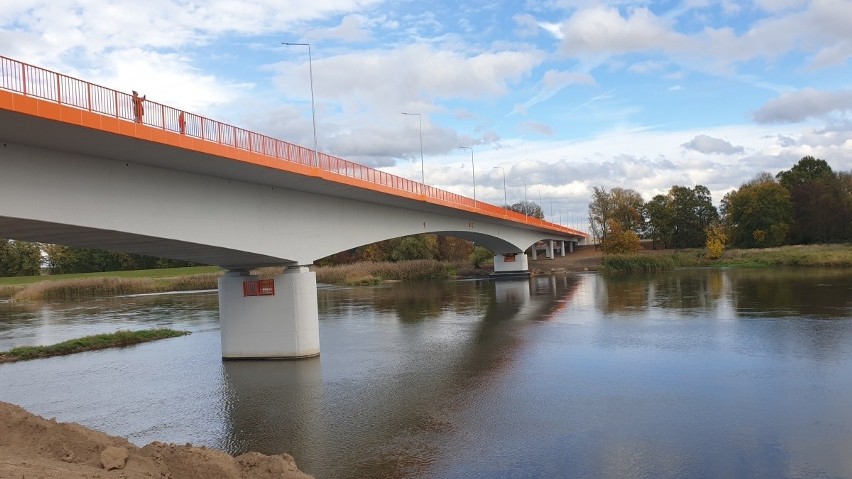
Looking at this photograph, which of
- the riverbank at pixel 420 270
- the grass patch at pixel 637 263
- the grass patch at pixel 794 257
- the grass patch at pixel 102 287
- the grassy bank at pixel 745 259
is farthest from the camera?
the grass patch at pixel 637 263

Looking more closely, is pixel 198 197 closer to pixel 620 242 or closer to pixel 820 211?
pixel 620 242

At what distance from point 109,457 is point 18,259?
341 ft

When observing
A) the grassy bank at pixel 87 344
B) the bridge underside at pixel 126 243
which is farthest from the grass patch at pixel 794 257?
the grassy bank at pixel 87 344

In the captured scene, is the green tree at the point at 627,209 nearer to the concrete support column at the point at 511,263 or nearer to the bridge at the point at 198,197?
the concrete support column at the point at 511,263

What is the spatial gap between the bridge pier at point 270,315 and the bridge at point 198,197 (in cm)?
3

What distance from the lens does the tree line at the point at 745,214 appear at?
73.9 metres

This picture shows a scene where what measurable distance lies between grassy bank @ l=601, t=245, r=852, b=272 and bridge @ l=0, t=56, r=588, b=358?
47.4 m

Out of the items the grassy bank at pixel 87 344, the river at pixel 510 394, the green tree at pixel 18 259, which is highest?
the green tree at pixel 18 259

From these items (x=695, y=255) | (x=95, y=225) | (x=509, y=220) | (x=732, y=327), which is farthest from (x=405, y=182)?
(x=695, y=255)

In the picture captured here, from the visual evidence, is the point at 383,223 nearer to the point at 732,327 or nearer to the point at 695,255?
the point at 732,327

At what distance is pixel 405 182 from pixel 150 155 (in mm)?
14890

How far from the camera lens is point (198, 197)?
16.8 metres

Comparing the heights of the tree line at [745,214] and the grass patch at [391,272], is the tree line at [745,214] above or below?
above

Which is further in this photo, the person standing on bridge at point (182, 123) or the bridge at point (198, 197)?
the person standing on bridge at point (182, 123)
